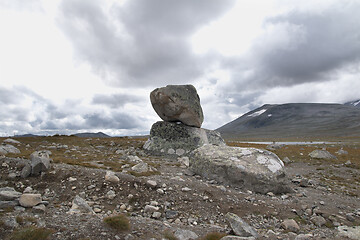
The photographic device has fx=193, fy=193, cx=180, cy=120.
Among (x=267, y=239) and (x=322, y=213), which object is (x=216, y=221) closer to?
(x=267, y=239)

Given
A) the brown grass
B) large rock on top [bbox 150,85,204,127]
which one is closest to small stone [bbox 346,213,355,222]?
the brown grass

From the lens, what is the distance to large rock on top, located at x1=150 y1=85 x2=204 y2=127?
26.2 metres

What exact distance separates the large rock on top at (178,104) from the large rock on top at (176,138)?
1.02 metres

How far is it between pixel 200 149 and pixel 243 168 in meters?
3.95

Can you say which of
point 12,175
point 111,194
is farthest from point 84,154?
point 111,194

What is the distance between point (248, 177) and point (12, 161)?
14546mm

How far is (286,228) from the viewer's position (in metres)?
7.89

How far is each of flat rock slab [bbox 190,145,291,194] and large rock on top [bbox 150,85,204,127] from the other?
40.9 feet

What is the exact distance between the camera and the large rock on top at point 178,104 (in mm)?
26250

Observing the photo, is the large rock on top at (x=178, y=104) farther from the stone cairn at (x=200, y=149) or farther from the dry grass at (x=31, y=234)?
the dry grass at (x=31, y=234)

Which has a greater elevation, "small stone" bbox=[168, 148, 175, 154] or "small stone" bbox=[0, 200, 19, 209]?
"small stone" bbox=[168, 148, 175, 154]

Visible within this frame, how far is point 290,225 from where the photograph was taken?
314 inches

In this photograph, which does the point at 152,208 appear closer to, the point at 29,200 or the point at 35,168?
the point at 29,200

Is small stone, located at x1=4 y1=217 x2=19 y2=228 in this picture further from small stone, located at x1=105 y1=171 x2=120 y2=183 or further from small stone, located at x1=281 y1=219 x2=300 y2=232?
small stone, located at x1=281 y1=219 x2=300 y2=232
